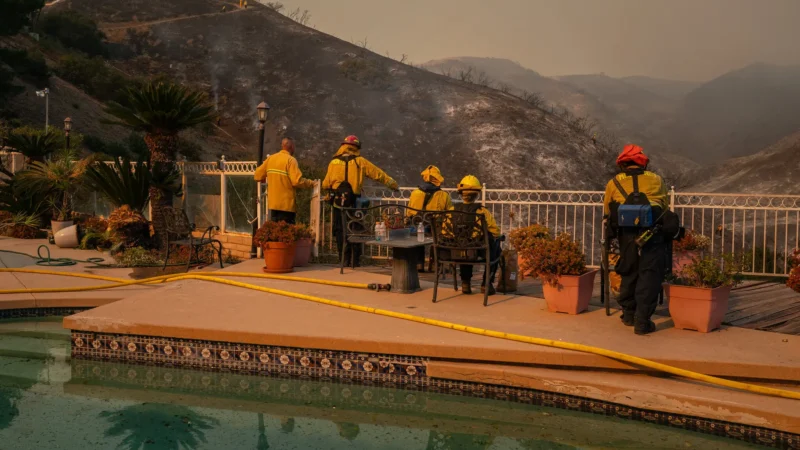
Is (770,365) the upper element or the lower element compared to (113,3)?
lower

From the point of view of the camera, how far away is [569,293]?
6500mm

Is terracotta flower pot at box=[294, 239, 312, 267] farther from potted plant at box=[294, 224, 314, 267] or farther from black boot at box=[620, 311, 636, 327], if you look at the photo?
black boot at box=[620, 311, 636, 327]

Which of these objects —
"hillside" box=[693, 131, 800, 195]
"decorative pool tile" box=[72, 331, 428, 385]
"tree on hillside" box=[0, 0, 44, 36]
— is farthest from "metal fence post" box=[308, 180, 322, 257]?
"hillside" box=[693, 131, 800, 195]

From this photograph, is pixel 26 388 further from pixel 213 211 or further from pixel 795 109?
pixel 795 109

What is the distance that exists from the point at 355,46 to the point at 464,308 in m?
51.5

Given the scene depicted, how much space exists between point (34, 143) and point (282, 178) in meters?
9.85

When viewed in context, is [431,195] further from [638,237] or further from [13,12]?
[13,12]

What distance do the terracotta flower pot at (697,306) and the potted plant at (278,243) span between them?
4924mm

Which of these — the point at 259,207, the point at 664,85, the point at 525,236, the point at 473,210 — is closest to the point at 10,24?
the point at 259,207

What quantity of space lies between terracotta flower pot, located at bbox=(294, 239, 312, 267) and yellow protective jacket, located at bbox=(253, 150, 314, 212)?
0.53m

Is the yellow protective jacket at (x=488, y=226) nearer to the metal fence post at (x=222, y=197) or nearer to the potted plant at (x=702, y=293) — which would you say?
the potted plant at (x=702, y=293)

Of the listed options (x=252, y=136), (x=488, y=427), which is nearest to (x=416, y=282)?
(x=488, y=427)

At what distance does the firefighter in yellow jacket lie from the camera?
31.1 feet

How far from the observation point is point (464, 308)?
6.83m
